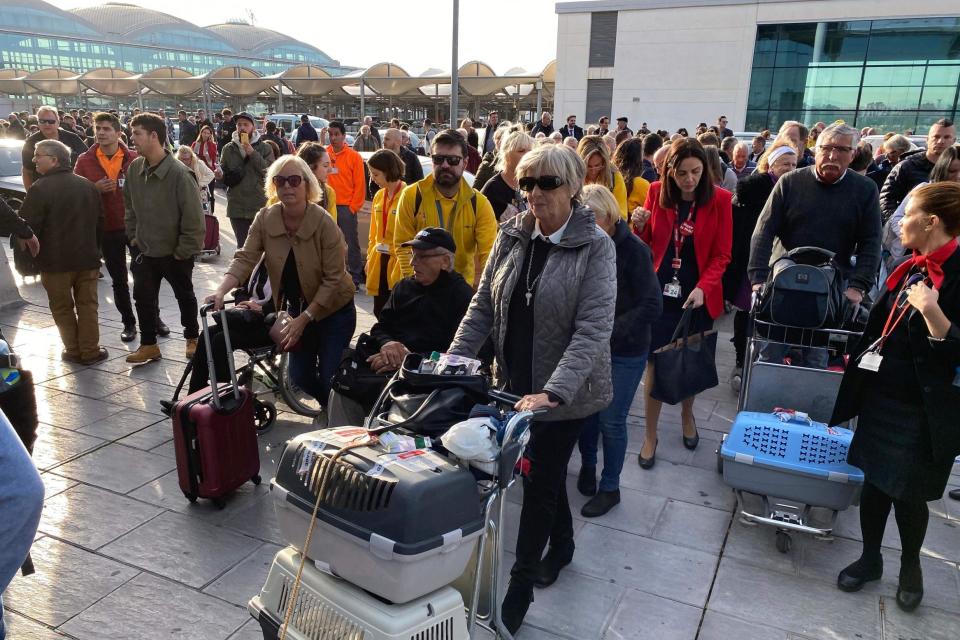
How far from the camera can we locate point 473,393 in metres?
2.40

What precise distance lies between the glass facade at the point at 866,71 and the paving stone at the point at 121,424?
3109 centimetres

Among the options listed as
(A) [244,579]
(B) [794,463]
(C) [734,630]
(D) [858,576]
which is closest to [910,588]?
(D) [858,576]

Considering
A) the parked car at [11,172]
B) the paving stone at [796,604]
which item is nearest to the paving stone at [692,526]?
the paving stone at [796,604]

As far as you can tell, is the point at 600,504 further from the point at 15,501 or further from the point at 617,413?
the point at 15,501

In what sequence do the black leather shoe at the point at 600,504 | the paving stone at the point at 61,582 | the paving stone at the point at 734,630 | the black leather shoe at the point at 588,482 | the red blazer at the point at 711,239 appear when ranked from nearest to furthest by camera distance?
the paving stone at the point at 734,630 → the paving stone at the point at 61,582 → the black leather shoe at the point at 600,504 → the black leather shoe at the point at 588,482 → the red blazer at the point at 711,239

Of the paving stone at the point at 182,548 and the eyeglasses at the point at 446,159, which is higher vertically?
the eyeglasses at the point at 446,159

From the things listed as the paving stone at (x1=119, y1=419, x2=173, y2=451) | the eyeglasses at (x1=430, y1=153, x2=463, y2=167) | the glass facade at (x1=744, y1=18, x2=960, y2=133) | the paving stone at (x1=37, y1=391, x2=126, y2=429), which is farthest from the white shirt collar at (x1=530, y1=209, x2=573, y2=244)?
the glass facade at (x1=744, y1=18, x2=960, y2=133)

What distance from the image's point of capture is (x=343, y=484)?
6.40 feet

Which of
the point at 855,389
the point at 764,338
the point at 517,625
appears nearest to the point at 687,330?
the point at 764,338

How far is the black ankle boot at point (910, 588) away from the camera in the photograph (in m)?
3.01

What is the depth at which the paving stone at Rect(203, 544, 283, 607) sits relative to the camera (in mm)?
3078

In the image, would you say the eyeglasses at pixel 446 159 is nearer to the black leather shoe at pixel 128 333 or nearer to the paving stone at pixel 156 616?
the paving stone at pixel 156 616

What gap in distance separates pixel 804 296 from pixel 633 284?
3.54 feet

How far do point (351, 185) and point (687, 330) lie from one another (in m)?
5.55
